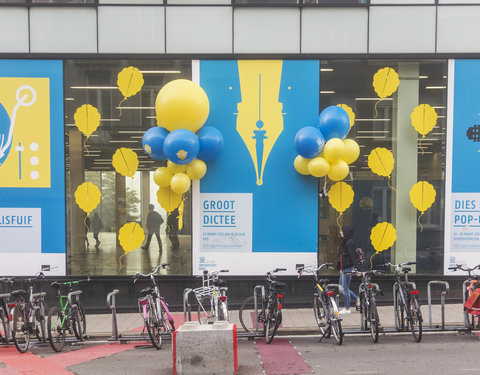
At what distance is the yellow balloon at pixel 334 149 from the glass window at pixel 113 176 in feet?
11.3

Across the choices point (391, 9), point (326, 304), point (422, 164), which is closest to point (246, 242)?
point (326, 304)

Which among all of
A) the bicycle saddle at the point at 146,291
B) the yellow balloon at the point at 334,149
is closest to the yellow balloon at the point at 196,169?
the yellow balloon at the point at 334,149

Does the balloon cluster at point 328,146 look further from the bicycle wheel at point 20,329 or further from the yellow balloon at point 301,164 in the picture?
the bicycle wheel at point 20,329

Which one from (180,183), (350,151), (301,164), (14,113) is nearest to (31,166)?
(14,113)

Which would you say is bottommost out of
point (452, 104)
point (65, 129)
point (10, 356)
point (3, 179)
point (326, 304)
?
point (10, 356)

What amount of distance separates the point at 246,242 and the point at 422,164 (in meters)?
4.73

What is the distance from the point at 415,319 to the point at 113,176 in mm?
7267

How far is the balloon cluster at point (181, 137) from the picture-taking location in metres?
8.60

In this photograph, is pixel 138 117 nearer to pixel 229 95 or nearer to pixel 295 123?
pixel 229 95

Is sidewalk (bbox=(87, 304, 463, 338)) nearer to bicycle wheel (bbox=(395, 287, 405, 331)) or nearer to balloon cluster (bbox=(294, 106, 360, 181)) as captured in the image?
bicycle wheel (bbox=(395, 287, 405, 331))

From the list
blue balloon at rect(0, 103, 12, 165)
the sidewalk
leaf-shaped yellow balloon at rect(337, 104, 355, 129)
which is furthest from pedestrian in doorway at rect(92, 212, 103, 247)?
leaf-shaped yellow balloon at rect(337, 104, 355, 129)

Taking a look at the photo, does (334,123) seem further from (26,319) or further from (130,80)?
(26,319)

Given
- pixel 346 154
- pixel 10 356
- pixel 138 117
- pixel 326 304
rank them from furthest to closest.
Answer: pixel 138 117, pixel 346 154, pixel 326 304, pixel 10 356

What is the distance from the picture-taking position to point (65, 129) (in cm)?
977
